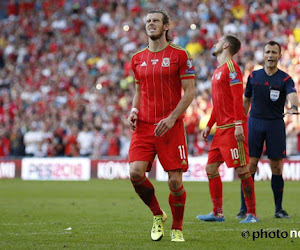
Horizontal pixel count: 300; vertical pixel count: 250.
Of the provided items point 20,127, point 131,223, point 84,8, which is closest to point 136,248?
point 131,223

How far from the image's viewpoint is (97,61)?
102ft

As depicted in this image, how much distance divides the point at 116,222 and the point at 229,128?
210 cm

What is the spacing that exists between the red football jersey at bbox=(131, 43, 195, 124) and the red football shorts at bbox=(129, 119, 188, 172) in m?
0.17

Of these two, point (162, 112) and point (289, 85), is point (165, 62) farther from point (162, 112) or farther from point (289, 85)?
point (289, 85)

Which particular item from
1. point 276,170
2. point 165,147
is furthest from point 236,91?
point 165,147

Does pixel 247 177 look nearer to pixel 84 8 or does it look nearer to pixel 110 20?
pixel 110 20

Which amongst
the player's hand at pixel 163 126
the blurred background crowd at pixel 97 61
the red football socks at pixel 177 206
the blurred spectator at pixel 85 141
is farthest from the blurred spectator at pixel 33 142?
the player's hand at pixel 163 126

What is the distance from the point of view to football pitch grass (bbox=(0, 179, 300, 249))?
7.89 meters

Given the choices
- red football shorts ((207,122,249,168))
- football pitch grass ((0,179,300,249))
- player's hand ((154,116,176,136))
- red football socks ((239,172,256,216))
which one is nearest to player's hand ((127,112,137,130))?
player's hand ((154,116,176,136))

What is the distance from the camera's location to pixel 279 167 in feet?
35.9

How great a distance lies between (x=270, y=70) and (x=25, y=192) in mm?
9673

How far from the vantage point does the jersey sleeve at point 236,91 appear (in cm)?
994

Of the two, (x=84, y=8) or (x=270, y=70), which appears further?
(x=84, y=8)

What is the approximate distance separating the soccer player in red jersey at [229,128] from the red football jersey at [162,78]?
1919 mm
